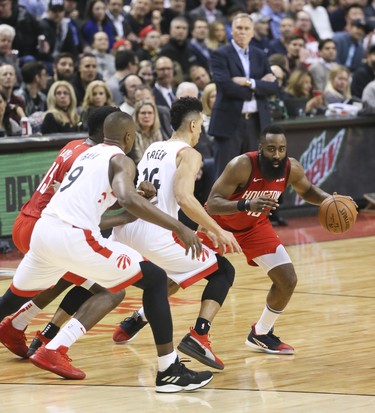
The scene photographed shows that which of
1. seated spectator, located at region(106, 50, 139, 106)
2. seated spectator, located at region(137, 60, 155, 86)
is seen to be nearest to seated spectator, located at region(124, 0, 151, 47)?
seated spectator, located at region(137, 60, 155, 86)

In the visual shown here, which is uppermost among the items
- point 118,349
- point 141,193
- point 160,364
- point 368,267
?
point 141,193

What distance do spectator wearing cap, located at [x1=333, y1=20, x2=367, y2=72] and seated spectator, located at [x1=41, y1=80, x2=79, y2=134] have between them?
632 centimetres

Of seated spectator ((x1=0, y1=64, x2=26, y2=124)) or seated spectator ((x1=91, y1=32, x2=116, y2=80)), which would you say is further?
seated spectator ((x1=91, y1=32, x2=116, y2=80))

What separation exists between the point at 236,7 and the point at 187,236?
37.0ft

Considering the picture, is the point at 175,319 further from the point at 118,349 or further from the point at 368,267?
the point at 368,267

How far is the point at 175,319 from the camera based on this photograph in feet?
25.9

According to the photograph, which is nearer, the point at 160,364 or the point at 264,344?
the point at 160,364

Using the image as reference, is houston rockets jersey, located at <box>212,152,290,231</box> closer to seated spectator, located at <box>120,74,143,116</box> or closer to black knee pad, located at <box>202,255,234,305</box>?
black knee pad, located at <box>202,255,234,305</box>

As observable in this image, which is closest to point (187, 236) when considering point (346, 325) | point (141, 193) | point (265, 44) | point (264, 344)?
point (141, 193)

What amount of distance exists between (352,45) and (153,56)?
12.0 feet

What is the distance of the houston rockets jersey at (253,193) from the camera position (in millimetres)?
7004

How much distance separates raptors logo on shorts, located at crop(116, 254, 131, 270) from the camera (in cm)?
591

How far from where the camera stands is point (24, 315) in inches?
268

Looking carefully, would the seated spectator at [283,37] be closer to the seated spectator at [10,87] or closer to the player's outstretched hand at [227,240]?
the seated spectator at [10,87]
